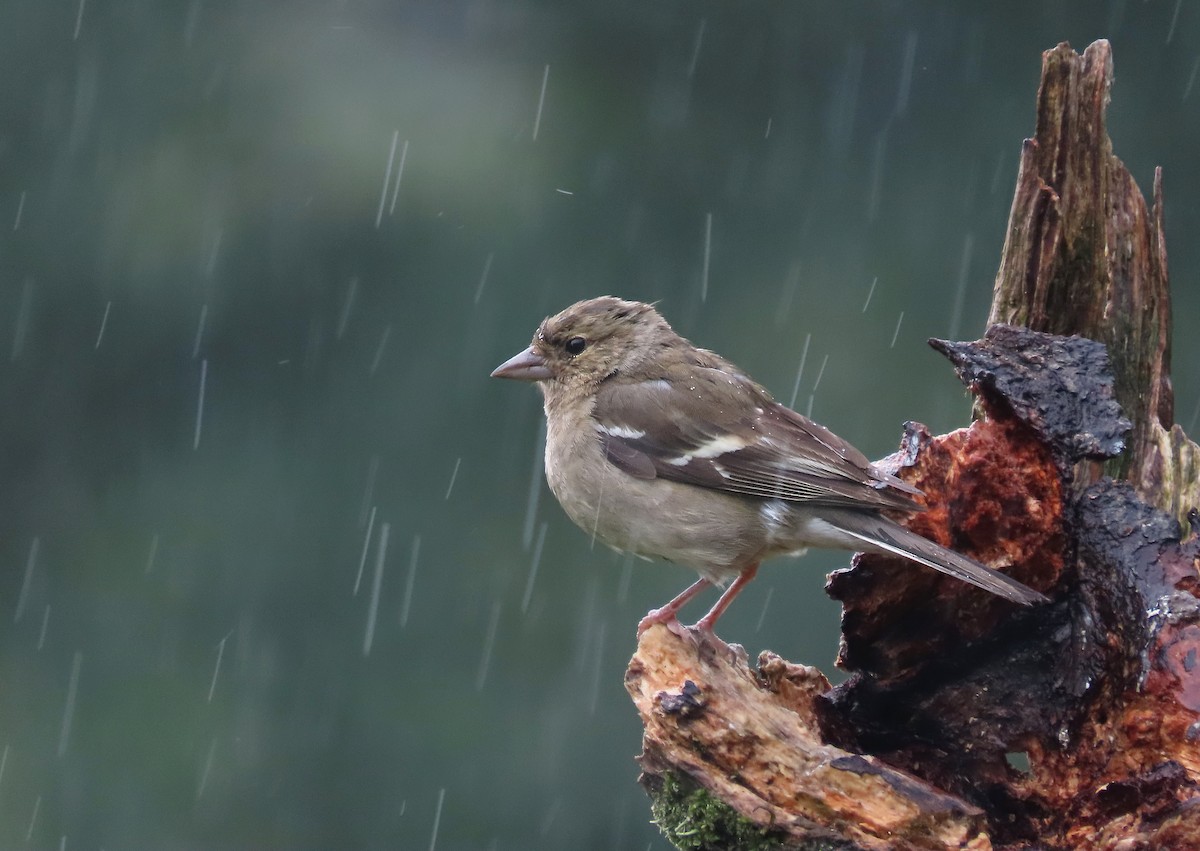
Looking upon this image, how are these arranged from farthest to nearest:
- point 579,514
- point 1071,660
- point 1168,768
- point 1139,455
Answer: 1. point 579,514
2. point 1139,455
3. point 1071,660
4. point 1168,768

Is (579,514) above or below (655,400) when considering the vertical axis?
below

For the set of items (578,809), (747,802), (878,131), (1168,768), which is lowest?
(578,809)

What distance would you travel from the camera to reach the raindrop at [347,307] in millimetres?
9961

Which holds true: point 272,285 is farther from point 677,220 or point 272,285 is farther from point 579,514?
point 579,514

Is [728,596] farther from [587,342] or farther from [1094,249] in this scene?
[1094,249]

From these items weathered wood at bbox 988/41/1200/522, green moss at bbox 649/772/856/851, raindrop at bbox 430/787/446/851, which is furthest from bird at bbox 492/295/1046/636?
raindrop at bbox 430/787/446/851

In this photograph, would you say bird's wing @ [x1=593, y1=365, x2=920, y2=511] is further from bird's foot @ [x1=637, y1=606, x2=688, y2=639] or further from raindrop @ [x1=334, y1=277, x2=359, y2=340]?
raindrop @ [x1=334, y1=277, x2=359, y2=340]

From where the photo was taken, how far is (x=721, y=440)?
5.20 m

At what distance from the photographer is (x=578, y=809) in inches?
378

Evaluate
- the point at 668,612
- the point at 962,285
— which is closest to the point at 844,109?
the point at 962,285

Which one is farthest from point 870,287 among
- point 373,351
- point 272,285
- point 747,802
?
point 747,802

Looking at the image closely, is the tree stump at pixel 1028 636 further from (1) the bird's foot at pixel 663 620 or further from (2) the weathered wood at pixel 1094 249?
(1) the bird's foot at pixel 663 620

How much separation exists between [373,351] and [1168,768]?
7.20m

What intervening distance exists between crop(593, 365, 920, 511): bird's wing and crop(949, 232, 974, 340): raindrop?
15.8 ft
